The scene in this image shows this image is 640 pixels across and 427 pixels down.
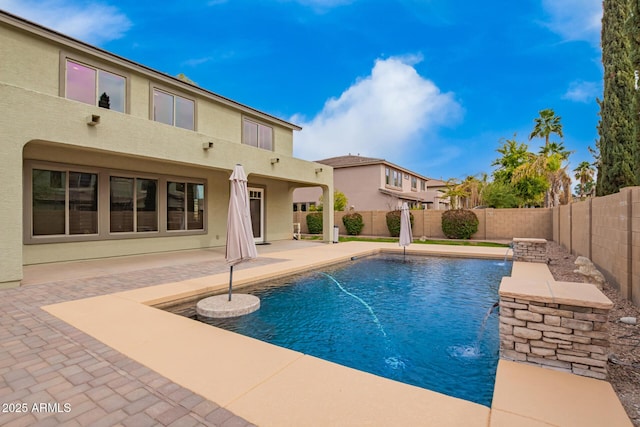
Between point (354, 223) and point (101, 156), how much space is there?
16887 millimetres

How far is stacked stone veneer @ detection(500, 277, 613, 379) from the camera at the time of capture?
10.4ft

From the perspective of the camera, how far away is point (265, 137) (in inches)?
664

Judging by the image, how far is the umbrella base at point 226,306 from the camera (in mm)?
5773

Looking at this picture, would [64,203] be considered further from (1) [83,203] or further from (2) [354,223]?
(2) [354,223]

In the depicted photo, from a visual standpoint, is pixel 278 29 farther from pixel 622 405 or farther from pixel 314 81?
pixel 622 405

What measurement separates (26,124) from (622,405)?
10.8m

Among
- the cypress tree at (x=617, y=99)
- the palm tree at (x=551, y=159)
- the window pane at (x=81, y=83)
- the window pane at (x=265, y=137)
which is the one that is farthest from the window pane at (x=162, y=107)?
the palm tree at (x=551, y=159)

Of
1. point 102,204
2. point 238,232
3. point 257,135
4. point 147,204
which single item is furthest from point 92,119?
point 257,135

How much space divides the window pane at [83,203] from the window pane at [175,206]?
102 inches

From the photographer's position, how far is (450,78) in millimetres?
23375

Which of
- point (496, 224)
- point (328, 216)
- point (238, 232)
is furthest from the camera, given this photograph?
point (496, 224)

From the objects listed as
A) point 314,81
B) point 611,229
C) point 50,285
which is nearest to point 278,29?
point 314,81

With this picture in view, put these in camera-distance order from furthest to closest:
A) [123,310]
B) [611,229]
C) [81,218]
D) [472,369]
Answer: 1. [81,218]
2. [611,229]
3. [123,310]
4. [472,369]

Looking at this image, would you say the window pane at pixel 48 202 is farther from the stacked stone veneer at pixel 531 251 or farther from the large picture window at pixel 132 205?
the stacked stone veneer at pixel 531 251
